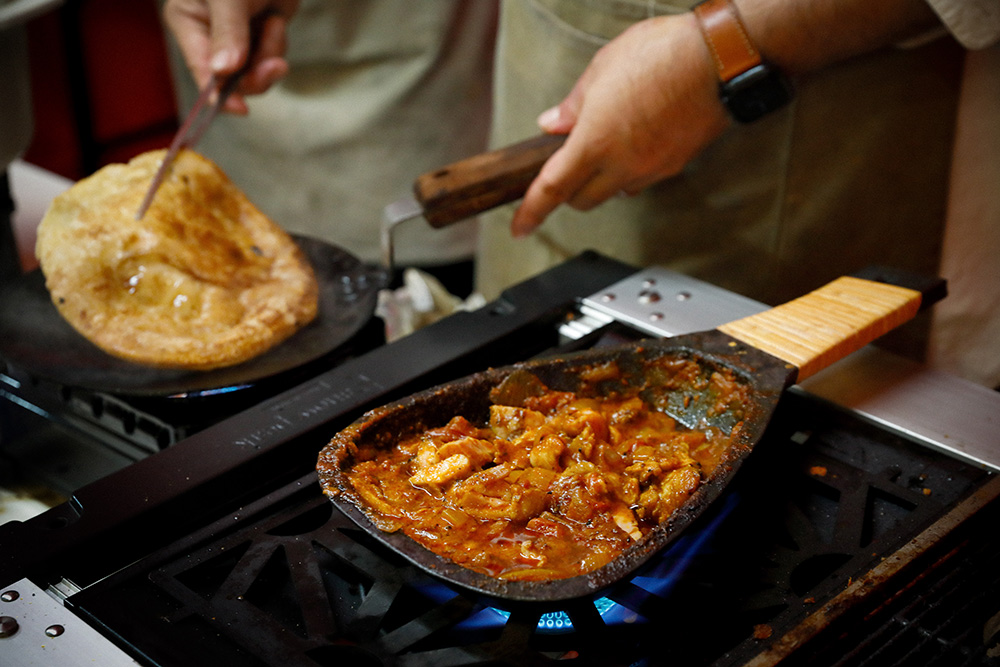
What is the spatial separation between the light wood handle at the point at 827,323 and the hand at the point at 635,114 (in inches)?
16.5

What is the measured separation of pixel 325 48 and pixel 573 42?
1.38m

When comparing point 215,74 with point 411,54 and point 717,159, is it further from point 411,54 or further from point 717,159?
point 411,54

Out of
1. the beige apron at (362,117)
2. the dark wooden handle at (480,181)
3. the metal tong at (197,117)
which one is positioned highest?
the metal tong at (197,117)

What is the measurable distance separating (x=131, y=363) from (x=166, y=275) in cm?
16

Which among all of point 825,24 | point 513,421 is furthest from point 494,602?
point 825,24

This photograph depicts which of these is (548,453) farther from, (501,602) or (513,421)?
(501,602)

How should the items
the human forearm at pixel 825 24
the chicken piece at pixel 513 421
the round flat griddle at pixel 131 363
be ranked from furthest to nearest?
the human forearm at pixel 825 24, the round flat griddle at pixel 131 363, the chicken piece at pixel 513 421

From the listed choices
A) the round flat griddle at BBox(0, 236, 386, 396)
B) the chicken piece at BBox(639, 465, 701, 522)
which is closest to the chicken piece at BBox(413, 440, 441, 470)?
the chicken piece at BBox(639, 465, 701, 522)

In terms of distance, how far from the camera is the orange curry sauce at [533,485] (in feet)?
2.85

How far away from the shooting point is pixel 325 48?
2.90 m

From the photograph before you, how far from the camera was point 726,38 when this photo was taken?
4.58 feet

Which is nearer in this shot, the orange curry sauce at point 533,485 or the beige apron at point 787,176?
Result: the orange curry sauce at point 533,485

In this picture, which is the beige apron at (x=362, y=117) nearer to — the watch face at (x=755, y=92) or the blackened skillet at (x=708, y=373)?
the watch face at (x=755, y=92)

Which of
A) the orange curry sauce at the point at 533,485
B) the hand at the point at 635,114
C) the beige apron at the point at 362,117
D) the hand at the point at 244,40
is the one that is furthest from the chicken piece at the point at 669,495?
the beige apron at the point at 362,117
